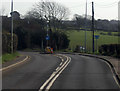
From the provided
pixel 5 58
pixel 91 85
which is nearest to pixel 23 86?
pixel 91 85

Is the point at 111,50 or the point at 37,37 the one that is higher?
the point at 37,37

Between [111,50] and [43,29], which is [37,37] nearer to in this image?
[43,29]

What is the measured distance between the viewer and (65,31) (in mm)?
54906

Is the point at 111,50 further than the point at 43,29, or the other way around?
the point at 43,29

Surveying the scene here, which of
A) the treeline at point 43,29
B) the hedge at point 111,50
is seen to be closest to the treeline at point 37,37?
the treeline at point 43,29

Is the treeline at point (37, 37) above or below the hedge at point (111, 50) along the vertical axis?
above

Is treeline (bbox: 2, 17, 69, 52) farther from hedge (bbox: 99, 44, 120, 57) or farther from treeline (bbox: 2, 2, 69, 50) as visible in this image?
hedge (bbox: 99, 44, 120, 57)

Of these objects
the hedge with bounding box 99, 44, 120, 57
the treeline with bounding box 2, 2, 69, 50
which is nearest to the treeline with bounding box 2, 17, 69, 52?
the treeline with bounding box 2, 2, 69, 50

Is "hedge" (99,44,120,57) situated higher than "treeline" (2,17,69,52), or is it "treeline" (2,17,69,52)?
"treeline" (2,17,69,52)

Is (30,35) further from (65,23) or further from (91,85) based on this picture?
(91,85)

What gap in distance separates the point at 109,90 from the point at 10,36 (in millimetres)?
18939

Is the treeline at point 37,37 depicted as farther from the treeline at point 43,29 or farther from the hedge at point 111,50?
the hedge at point 111,50

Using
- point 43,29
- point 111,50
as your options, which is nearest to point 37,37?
point 43,29

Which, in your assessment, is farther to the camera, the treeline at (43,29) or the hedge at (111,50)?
the treeline at (43,29)
